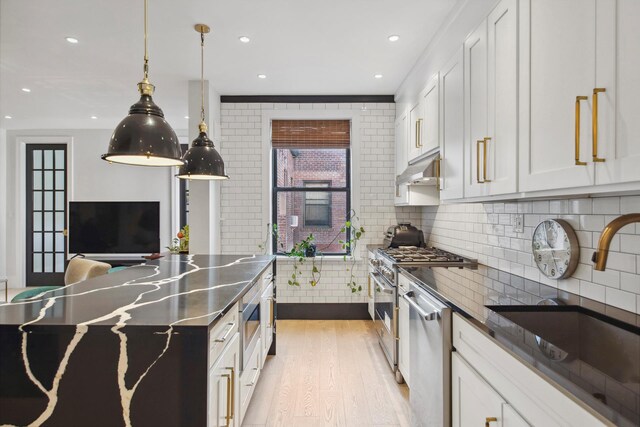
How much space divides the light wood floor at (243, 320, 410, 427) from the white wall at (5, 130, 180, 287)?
11.4ft

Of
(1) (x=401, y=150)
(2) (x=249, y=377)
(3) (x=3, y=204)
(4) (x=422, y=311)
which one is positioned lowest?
(2) (x=249, y=377)

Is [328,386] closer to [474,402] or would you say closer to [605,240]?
[474,402]

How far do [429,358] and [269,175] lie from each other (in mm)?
2955

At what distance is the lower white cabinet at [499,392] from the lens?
87 centimetres

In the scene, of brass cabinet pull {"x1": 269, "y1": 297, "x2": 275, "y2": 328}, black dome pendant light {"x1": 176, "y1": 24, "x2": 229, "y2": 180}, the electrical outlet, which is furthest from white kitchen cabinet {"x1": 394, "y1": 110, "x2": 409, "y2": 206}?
black dome pendant light {"x1": 176, "y1": 24, "x2": 229, "y2": 180}

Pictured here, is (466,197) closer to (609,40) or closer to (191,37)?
(609,40)

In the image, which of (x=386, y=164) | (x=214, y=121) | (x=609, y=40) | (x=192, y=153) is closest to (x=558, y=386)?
(x=609, y=40)

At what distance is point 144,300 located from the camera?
152 centimetres

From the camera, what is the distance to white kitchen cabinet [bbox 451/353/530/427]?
1.13 meters

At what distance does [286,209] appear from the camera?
14.6ft

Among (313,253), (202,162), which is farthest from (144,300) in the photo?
(313,253)

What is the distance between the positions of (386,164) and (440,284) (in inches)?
100

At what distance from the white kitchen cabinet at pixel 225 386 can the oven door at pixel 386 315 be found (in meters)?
1.34

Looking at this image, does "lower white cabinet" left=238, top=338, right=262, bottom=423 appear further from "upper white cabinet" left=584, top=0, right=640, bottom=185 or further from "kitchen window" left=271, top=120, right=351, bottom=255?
"kitchen window" left=271, top=120, right=351, bottom=255
